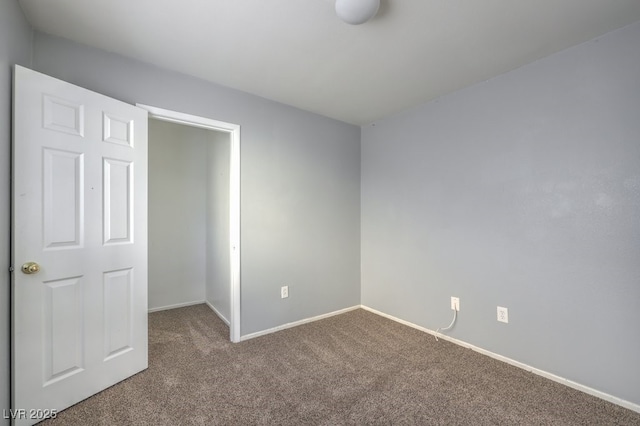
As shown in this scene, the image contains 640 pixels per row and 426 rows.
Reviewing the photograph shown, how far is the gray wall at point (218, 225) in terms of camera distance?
3.13m

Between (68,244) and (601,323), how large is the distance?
336cm

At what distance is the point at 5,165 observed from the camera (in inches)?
56.5

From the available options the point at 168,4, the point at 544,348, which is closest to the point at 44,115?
the point at 168,4

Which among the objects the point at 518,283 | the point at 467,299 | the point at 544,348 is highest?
the point at 518,283

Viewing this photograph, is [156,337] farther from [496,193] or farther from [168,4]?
[496,193]

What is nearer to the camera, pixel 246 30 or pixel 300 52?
pixel 246 30

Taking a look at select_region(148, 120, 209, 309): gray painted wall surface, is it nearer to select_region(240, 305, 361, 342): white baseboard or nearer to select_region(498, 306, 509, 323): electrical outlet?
select_region(240, 305, 361, 342): white baseboard

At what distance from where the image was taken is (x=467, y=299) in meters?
2.45

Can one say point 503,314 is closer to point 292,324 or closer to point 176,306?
point 292,324

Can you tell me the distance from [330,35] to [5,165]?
1.93 metres

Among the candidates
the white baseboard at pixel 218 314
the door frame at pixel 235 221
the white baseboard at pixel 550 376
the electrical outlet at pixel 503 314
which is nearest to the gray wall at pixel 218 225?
the white baseboard at pixel 218 314

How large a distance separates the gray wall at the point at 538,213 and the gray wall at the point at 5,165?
116 inches

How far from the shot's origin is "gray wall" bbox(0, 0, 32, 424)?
1.39 meters

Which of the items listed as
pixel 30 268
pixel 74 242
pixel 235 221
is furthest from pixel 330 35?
pixel 30 268
